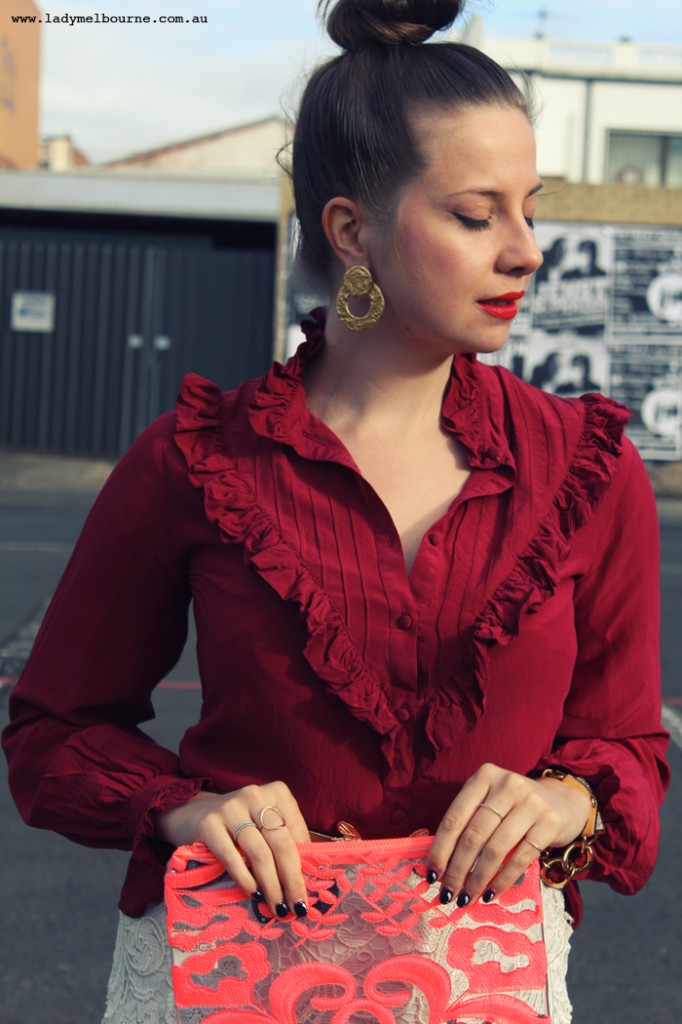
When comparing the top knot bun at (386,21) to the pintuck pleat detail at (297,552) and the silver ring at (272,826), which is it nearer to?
the pintuck pleat detail at (297,552)

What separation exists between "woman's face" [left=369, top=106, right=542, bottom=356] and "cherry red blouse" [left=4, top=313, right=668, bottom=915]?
0.18 metres

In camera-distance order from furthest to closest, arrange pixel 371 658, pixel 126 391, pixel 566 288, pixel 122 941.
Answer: pixel 126 391
pixel 566 288
pixel 122 941
pixel 371 658

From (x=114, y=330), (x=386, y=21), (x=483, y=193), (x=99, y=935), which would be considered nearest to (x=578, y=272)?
(x=114, y=330)

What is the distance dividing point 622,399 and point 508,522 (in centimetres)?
1315

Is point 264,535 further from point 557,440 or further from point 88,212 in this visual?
point 88,212

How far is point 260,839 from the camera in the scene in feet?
3.86

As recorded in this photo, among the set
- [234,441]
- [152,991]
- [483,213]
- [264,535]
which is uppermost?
[483,213]

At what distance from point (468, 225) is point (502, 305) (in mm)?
106

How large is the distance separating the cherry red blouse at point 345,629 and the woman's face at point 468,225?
6.9 inches

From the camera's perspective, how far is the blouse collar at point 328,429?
141cm

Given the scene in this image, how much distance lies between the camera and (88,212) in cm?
1485

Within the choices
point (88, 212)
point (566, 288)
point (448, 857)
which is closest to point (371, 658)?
point (448, 857)

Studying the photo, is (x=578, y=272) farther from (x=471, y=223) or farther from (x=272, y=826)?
(x=272, y=826)

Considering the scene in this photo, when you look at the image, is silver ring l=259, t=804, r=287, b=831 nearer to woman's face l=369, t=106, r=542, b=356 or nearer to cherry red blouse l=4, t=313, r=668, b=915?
cherry red blouse l=4, t=313, r=668, b=915
